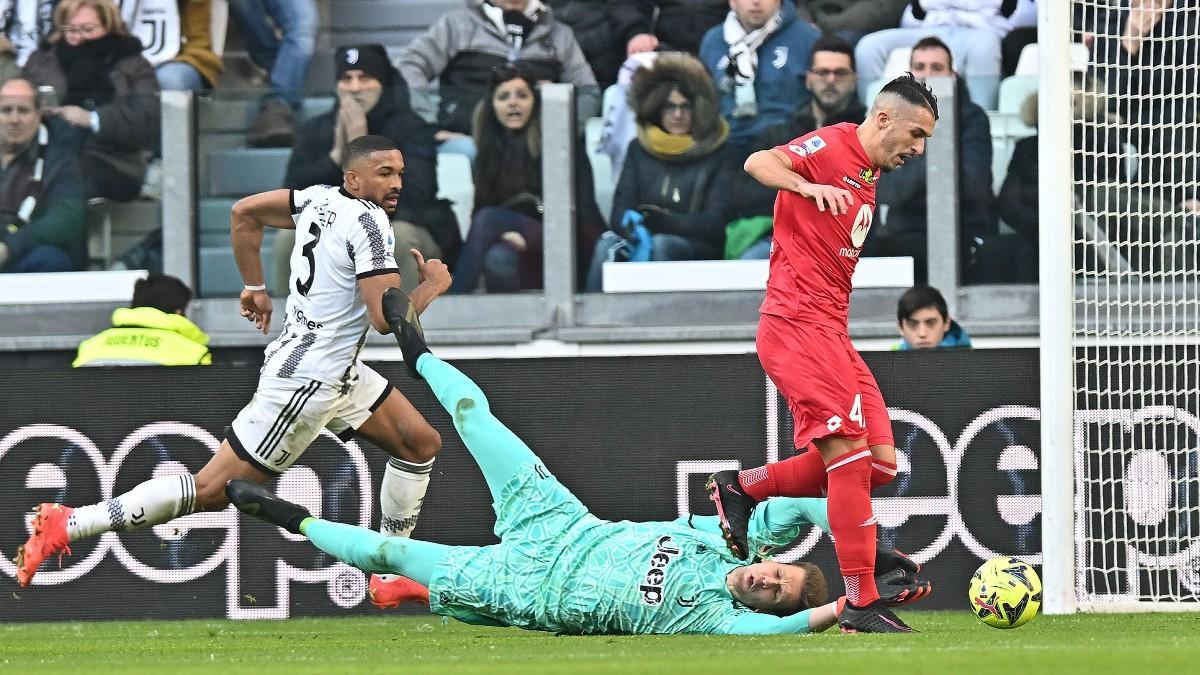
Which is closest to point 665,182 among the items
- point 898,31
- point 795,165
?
point 898,31

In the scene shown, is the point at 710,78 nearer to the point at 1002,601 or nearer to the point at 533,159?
the point at 533,159

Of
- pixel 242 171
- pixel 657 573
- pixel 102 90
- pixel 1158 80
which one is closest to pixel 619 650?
pixel 657 573

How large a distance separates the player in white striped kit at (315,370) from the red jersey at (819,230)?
1.61 meters

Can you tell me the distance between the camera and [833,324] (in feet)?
21.9

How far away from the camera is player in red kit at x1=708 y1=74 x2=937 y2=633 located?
6.48 meters

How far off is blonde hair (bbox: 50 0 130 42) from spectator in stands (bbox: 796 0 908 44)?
4.60 meters

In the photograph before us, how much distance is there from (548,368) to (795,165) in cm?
267

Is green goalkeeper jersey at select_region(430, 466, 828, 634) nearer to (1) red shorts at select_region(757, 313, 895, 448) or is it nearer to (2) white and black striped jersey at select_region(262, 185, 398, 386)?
(1) red shorts at select_region(757, 313, 895, 448)

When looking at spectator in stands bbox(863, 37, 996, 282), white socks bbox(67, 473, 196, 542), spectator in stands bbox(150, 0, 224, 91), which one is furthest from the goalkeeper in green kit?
spectator in stands bbox(150, 0, 224, 91)

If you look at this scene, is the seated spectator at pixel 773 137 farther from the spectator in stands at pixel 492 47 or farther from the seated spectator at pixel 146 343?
the seated spectator at pixel 146 343

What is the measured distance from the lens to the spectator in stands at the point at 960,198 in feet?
34.4

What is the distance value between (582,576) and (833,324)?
1300 millimetres

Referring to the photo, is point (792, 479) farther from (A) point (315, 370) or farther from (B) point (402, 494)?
(A) point (315, 370)

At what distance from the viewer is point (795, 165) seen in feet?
21.7
